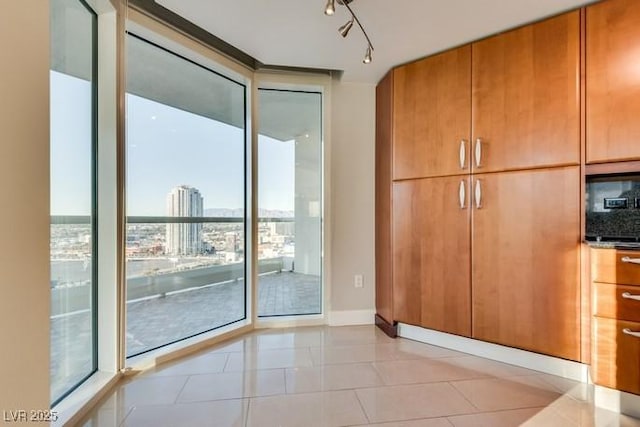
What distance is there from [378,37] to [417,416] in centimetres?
231

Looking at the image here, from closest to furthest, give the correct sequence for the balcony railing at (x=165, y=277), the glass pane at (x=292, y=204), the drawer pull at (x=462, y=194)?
the balcony railing at (x=165, y=277) → the drawer pull at (x=462, y=194) → the glass pane at (x=292, y=204)

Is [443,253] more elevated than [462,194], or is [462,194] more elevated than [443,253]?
[462,194]

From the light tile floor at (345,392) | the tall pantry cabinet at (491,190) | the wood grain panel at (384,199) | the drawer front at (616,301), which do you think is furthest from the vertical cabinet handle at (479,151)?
the light tile floor at (345,392)

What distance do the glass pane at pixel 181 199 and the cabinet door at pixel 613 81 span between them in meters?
2.45

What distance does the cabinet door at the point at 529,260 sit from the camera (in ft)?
6.01

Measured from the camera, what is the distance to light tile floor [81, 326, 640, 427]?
149 centimetres

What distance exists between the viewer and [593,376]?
63.3 inches

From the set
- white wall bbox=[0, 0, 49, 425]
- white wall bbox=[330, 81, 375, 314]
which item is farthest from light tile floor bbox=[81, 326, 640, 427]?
white wall bbox=[0, 0, 49, 425]

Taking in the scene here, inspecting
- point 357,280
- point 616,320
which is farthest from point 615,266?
point 357,280

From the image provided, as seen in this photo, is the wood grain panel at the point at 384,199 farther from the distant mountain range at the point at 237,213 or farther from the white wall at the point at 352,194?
the distant mountain range at the point at 237,213

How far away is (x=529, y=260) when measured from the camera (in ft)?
6.40

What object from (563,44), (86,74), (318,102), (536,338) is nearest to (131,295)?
(86,74)

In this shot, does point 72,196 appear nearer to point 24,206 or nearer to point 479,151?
point 24,206

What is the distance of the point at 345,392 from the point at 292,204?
167 cm
